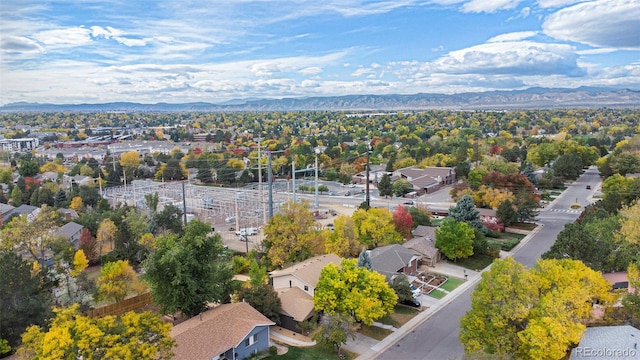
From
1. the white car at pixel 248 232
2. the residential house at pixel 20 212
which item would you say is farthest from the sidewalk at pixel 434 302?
the residential house at pixel 20 212

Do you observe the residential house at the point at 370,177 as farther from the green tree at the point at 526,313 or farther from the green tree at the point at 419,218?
the green tree at the point at 526,313

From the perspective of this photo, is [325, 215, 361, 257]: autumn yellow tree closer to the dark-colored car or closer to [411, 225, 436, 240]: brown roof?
the dark-colored car

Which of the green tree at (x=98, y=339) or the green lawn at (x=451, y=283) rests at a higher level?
the green tree at (x=98, y=339)

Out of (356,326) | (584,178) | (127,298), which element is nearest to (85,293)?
(127,298)

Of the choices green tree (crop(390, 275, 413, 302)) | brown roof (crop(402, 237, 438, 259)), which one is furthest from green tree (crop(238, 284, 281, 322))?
brown roof (crop(402, 237, 438, 259))

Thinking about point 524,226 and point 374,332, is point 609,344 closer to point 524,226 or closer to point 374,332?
point 374,332

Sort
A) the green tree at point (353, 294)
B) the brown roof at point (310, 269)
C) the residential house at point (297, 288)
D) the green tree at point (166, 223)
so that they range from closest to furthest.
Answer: the green tree at point (353, 294) → the residential house at point (297, 288) → the brown roof at point (310, 269) → the green tree at point (166, 223)

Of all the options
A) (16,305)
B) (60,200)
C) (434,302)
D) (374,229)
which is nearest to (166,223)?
(374,229)
